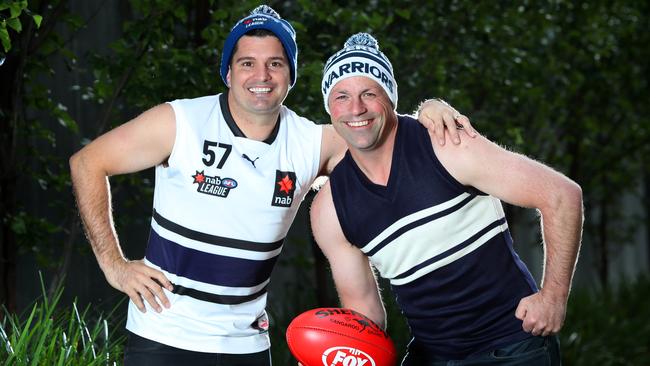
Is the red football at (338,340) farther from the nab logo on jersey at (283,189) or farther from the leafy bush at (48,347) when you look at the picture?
the leafy bush at (48,347)

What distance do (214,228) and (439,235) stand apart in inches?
36.5

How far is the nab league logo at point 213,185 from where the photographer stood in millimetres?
4160

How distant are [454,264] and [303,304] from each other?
4.60 m

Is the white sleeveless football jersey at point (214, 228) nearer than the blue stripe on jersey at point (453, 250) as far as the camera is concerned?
No

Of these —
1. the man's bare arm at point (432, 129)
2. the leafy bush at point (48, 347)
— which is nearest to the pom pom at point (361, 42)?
the man's bare arm at point (432, 129)

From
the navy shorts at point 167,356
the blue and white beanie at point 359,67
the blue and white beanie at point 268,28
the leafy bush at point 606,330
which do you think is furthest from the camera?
the leafy bush at point 606,330

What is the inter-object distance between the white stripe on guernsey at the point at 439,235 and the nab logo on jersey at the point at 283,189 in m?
0.47

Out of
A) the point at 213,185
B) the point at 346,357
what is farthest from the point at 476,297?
the point at 213,185

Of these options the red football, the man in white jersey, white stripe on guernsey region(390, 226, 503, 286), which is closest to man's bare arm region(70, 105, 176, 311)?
the man in white jersey

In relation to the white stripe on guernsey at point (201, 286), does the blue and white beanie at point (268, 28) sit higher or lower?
higher

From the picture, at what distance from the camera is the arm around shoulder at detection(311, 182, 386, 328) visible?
14.1ft

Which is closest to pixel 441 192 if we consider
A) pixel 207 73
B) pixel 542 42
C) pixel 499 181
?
pixel 499 181

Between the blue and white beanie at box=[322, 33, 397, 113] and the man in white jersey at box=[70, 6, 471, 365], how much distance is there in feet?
0.64

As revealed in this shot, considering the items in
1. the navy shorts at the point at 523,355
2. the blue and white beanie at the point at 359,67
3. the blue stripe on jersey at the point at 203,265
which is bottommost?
the navy shorts at the point at 523,355
